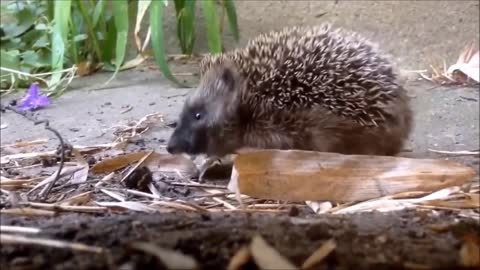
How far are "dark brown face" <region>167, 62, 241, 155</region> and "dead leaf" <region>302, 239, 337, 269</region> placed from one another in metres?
1.40

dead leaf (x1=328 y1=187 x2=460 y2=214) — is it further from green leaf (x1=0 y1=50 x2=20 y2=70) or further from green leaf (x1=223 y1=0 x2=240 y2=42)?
green leaf (x1=0 y1=50 x2=20 y2=70)

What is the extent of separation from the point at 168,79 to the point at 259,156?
172cm

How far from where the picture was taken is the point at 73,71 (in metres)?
3.83

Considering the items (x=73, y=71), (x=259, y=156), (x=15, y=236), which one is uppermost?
(x=15, y=236)

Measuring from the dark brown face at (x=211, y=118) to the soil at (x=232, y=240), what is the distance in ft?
3.79

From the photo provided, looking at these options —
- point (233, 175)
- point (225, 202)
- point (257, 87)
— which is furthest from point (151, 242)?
point (257, 87)

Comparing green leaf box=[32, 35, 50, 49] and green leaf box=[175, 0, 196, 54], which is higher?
green leaf box=[175, 0, 196, 54]

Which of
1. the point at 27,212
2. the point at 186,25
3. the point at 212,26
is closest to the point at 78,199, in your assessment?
the point at 27,212

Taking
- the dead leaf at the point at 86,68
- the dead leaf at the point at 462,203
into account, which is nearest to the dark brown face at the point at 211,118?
the dead leaf at the point at 462,203

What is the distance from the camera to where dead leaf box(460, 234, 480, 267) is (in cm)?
106

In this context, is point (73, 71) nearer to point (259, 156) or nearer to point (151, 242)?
point (259, 156)

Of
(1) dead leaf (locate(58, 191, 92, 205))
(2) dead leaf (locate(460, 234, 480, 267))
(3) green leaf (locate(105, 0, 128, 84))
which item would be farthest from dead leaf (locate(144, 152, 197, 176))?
(3) green leaf (locate(105, 0, 128, 84))

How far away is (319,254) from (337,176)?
0.86 metres

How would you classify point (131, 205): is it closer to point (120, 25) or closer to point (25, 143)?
point (25, 143)
